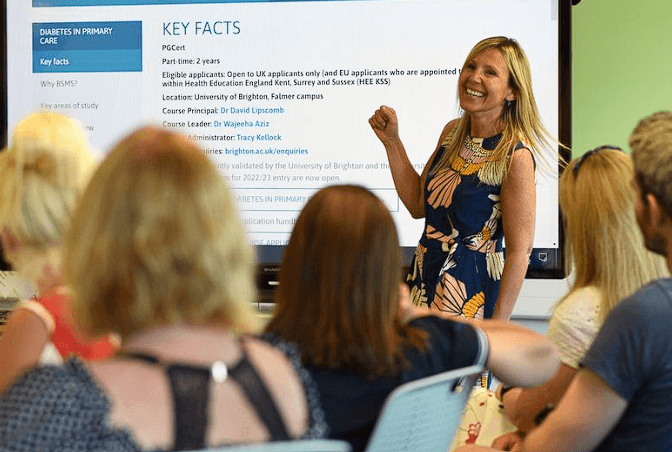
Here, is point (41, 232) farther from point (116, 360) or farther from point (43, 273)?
point (116, 360)

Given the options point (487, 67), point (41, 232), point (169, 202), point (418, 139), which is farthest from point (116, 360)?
point (418, 139)

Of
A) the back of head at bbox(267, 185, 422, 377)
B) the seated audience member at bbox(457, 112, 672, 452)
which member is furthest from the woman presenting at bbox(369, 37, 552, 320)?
the back of head at bbox(267, 185, 422, 377)

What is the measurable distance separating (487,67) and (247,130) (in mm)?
1160

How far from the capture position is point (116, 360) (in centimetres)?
116

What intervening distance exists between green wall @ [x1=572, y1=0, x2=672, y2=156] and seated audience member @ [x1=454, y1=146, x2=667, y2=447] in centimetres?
192

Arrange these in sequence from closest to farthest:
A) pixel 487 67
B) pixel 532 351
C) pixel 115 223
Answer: pixel 115 223 → pixel 532 351 → pixel 487 67

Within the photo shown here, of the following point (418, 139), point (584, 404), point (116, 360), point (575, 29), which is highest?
point (575, 29)

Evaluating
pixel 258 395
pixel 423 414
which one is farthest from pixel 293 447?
pixel 423 414

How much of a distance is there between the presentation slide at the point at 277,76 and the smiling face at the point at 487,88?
2.06ft

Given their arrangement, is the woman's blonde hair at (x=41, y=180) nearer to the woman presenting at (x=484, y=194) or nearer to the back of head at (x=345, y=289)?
the back of head at (x=345, y=289)

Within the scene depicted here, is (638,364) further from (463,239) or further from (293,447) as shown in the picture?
(463,239)

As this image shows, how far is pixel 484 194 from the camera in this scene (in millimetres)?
3031

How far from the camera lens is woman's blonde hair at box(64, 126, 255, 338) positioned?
1140mm

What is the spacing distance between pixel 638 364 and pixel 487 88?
1572mm
